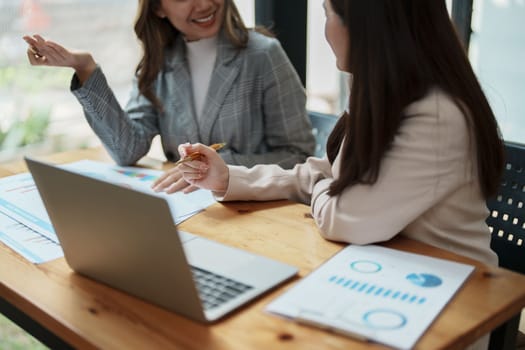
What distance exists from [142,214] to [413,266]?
46 centimetres

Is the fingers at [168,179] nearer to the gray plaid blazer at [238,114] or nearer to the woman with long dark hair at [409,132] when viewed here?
the gray plaid blazer at [238,114]

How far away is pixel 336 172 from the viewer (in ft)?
4.08

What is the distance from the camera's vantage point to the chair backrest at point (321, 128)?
188 centimetres

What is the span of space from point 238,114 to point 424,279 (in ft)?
2.98

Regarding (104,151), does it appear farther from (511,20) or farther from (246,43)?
(511,20)

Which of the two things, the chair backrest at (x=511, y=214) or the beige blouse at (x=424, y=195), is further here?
the chair backrest at (x=511, y=214)

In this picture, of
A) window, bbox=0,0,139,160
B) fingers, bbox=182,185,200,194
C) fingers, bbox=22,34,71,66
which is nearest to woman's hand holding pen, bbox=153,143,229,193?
fingers, bbox=182,185,200,194

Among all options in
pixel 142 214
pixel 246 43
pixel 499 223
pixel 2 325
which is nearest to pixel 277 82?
pixel 246 43

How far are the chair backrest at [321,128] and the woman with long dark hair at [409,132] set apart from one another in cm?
68

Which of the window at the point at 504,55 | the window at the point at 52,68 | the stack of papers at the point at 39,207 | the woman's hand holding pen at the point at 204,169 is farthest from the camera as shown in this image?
the window at the point at 504,55

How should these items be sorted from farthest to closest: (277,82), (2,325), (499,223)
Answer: (2,325) → (277,82) → (499,223)

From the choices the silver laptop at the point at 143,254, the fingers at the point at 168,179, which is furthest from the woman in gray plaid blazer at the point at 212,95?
the silver laptop at the point at 143,254

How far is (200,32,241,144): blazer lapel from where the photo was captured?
1.81 m

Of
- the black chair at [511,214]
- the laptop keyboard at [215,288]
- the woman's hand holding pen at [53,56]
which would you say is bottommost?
the black chair at [511,214]
